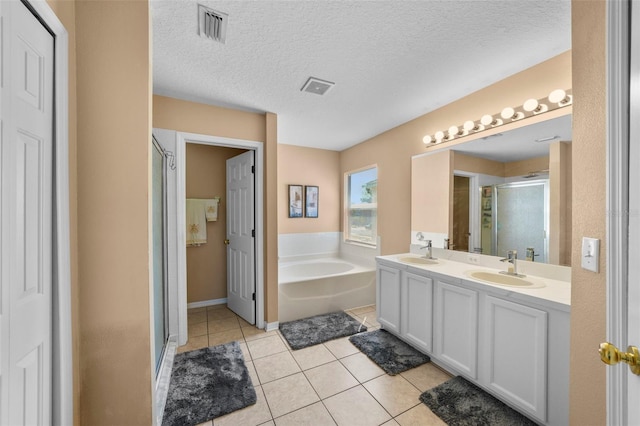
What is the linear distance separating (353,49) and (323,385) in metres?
2.42

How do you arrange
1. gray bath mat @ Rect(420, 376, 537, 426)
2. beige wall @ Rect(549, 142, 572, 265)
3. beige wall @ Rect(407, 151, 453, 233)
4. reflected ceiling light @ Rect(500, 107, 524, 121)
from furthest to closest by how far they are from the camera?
beige wall @ Rect(407, 151, 453, 233) < reflected ceiling light @ Rect(500, 107, 524, 121) < beige wall @ Rect(549, 142, 572, 265) < gray bath mat @ Rect(420, 376, 537, 426)

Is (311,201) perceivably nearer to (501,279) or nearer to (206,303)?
(206,303)

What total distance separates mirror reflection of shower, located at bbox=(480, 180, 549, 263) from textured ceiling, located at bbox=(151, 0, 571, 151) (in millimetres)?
932

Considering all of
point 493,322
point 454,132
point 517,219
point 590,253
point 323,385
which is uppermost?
point 454,132

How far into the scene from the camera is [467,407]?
1.64 meters

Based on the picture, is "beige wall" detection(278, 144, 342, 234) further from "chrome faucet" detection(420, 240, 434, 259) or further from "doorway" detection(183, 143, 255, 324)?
"chrome faucet" detection(420, 240, 434, 259)

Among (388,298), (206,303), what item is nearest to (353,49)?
(388,298)

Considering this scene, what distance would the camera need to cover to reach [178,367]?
2082mm

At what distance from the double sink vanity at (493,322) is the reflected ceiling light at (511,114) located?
1.16 m

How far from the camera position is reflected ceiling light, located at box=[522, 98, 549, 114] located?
185 centimetres

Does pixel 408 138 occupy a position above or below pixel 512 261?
above

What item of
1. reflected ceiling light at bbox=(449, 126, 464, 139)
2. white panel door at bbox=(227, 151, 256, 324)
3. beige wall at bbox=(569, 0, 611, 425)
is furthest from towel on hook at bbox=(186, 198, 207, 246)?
beige wall at bbox=(569, 0, 611, 425)

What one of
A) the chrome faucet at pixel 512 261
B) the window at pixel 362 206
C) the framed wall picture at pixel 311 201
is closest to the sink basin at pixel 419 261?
the chrome faucet at pixel 512 261

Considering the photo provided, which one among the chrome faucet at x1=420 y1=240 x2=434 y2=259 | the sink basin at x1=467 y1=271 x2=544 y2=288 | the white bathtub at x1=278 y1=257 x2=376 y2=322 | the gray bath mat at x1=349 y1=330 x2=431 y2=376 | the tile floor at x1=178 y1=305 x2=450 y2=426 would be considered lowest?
the tile floor at x1=178 y1=305 x2=450 y2=426
